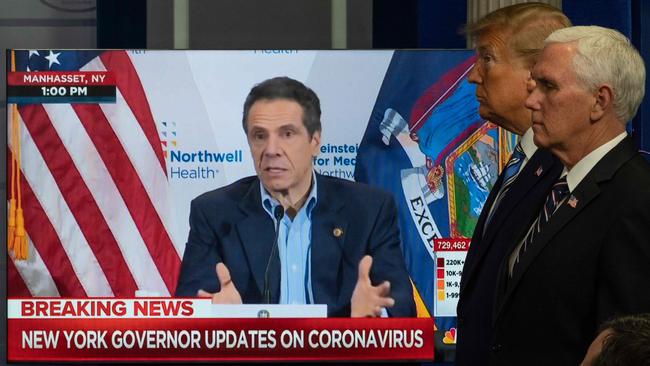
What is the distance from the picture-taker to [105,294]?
174 inches

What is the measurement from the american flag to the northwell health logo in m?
0.03

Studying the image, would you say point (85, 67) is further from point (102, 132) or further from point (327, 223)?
point (327, 223)

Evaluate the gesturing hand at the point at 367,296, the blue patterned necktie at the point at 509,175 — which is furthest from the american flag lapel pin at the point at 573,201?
the gesturing hand at the point at 367,296

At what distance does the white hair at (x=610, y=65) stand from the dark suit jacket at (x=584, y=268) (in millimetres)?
100

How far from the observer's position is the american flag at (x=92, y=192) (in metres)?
4.39

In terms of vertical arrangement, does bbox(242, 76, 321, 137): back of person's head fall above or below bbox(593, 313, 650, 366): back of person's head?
above

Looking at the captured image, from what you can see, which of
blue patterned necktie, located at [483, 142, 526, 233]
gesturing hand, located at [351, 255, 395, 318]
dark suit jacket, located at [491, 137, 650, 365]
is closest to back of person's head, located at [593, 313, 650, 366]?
dark suit jacket, located at [491, 137, 650, 365]

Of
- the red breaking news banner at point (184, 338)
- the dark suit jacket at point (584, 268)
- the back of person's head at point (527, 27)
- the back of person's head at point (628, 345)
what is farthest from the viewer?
the red breaking news banner at point (184, 338)

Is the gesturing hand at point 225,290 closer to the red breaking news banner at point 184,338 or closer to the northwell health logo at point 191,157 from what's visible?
the red breaking news banner at point 184,338

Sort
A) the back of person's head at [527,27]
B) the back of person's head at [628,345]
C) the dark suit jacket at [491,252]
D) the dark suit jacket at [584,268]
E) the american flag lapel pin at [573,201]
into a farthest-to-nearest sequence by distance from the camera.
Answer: the back of person's head at [527,27] < the dark suit jacket at [491,252] < the american flag lapel pin at [573,201] < the dark suit jacket at [584,268] < the back of person's head at [628,345]

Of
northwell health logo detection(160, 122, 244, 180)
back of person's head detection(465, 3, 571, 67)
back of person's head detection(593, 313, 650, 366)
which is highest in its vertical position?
northwell health logo detection(160, 122, 244, 180)

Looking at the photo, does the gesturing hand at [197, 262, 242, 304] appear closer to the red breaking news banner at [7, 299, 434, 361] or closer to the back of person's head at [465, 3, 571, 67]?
the red breaking news banner at [7, 299, 434, 361]

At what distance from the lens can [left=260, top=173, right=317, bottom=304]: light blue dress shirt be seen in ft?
14.5

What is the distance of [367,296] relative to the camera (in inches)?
175
